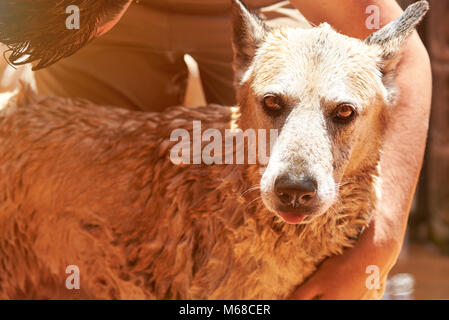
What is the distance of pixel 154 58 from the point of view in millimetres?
2070

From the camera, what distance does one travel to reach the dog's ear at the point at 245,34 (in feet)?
5.08

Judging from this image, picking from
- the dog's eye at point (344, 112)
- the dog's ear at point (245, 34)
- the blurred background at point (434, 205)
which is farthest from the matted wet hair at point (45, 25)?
the blurred background at point (434, 205)

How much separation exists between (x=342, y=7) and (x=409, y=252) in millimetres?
2855

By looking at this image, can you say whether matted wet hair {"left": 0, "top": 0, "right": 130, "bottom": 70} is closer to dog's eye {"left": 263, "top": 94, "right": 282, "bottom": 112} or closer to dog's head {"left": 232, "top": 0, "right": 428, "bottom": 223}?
dog's head {"left": 232, "top": 0, "right": 428, "bottom": 223}

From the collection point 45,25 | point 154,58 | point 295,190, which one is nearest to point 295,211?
point 295,190

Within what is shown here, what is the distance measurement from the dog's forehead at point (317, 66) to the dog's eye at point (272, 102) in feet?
0.05

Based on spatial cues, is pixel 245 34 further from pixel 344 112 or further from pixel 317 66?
pixel 344 112

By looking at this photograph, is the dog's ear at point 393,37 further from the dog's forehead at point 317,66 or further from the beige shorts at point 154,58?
the beige shorts at point 154,58

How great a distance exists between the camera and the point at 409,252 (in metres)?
4.16

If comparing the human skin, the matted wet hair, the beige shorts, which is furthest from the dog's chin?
the beige shorts

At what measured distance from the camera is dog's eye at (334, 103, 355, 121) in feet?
4.70
